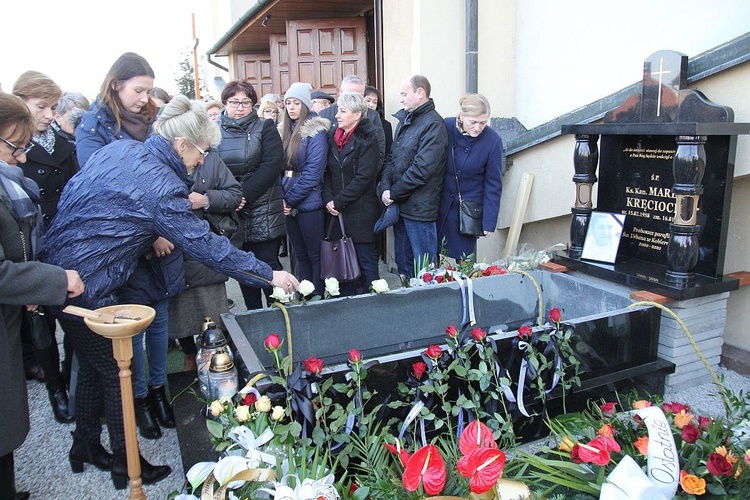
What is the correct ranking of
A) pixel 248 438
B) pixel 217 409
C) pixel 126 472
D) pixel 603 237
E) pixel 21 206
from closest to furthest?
1. pixel 248 438
2. pixel 217 409
3. pixel 21 206
4. pixel 126 472
5. pixel 603 237

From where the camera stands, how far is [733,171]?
3.46 meters

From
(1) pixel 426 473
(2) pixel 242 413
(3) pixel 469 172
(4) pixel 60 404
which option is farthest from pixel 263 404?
(3) pixel 469 172

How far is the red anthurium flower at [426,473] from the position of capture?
169cm

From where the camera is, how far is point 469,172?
4.84 metres

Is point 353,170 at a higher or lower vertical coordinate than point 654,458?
higher

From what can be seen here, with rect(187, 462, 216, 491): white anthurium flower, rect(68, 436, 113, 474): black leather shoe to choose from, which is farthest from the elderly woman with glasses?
rect(187, 462, 216, 491): white anthurium flower

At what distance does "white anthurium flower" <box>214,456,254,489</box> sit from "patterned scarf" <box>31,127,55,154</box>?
2.79 m

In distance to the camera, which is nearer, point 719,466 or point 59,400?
point 719,466

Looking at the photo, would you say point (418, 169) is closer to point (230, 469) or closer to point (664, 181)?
point (664, 181)

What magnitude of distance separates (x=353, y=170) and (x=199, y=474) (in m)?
3.26

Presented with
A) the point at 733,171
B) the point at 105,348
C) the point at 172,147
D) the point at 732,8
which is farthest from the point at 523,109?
the point at 105,348

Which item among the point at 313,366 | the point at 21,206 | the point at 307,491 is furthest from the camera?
the point at 21,206

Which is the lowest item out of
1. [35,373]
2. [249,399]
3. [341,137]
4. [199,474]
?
[35,373]

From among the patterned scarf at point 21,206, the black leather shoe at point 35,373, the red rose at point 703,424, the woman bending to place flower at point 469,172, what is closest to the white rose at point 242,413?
the patterned scarf at point 21,206
